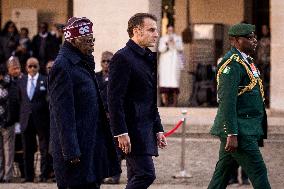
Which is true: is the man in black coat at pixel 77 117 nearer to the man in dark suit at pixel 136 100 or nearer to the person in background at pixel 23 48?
the man in dark suit at pixel 136 100

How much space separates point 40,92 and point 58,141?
261 inches

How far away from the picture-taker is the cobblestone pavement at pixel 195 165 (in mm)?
14195

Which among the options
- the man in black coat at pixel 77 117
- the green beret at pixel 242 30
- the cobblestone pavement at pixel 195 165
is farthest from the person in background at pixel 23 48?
the man in black coat at pixel 77 117

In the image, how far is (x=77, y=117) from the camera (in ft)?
27.0

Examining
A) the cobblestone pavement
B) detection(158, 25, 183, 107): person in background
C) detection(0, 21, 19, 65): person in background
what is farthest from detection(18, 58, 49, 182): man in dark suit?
detection(158, 25, 183, 107): person in background

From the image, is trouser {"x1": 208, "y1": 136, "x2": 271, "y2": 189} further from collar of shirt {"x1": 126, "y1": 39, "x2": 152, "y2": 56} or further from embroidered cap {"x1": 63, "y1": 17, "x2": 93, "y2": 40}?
embroidered cap {"x1": 63, "y1": 17, "x2": 93, "y2": 40}

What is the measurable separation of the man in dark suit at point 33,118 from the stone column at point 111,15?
5.50 m

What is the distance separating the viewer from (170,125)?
1875cm

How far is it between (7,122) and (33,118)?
40 cm

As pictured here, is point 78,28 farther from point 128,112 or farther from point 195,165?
point 195,165

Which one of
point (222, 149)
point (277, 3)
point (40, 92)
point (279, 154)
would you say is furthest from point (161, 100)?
point (222, 149)

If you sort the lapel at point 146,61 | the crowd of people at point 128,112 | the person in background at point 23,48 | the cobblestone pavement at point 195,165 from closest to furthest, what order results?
the crowd of people at point 128,112
the lapel at point 146,61
the cobblestone pavement at point 195,165
the person in background at point 23,48

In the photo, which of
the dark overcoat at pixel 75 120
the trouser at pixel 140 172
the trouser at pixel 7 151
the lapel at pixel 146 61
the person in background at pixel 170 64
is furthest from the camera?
the person in background at pixel 170 64

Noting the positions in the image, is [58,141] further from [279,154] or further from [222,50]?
[222,50]
